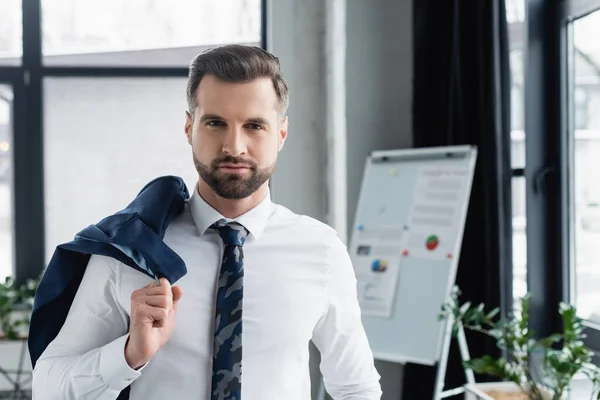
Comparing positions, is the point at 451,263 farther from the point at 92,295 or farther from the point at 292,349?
the point at 92,295

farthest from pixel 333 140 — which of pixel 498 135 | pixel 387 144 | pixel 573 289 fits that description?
pixel 573 289

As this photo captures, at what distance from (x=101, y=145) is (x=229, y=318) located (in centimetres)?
293

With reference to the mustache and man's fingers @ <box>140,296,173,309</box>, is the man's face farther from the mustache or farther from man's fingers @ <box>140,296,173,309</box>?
man's fingers @ <box>140,296,173,309</box>

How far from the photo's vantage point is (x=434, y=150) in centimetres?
305

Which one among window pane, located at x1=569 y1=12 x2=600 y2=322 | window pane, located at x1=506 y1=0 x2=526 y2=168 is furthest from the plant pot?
window pane, located at x1=506 y1=0 x2=526 y2=168

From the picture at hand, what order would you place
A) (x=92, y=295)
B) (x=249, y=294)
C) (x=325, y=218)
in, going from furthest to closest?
1. (x=325, y=218)
2. (x=249, y=294)
3. (x=92, y=295)

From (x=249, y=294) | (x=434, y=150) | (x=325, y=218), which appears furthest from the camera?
(x=325, y=218)

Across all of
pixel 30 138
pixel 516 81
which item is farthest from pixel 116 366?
pixel 30 138

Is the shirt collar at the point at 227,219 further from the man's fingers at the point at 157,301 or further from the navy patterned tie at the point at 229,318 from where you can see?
the man's fingers at the point at 157,301

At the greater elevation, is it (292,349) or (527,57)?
(527,57)

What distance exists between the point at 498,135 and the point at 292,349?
1.82 meters

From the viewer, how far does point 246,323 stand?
→ 1.30 metres

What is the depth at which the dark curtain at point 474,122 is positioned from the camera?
2855 mm

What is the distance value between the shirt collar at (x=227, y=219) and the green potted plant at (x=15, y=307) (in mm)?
2507
